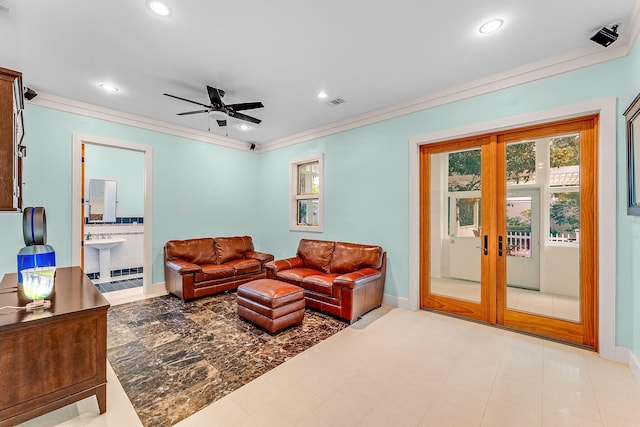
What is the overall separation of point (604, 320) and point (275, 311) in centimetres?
322

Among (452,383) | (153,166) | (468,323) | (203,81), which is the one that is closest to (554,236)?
(468,323)

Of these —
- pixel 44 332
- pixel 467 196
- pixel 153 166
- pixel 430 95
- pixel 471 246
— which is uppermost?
pixel 430 95

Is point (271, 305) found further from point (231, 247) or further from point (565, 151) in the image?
point (565, 151)

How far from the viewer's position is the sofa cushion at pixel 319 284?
3.56 m

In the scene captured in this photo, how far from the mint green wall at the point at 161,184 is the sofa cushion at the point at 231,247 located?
0.38m

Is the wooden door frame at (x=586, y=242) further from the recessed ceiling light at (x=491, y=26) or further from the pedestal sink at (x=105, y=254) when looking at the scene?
the pedestal sink at (x=105, y=254)

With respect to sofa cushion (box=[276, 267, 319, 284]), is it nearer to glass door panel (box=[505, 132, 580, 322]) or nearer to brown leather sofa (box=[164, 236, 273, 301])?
brown leather sofa (box=[164, 236, 273, 301])

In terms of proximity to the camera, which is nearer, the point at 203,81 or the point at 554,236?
the point at 554,236

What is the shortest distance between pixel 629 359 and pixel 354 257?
2.88 meters

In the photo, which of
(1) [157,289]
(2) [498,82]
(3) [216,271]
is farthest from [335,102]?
(1) [157,289]

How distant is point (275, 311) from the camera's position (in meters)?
3.03

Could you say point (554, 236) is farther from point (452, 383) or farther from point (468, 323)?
point (452, 383)

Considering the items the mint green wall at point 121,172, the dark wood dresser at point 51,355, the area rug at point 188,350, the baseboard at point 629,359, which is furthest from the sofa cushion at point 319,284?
the mint green wall at point 121,172

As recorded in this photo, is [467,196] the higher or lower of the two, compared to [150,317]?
higher
